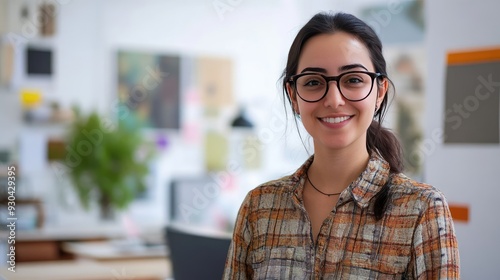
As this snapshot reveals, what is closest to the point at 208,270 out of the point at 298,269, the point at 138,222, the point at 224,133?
the point at 298,269

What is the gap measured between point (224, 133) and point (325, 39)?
→ 651 cm

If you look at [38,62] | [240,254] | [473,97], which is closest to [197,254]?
[473,97]

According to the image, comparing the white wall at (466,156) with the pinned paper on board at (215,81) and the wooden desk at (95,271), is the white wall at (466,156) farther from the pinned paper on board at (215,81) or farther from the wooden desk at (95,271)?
the pinned paper on board at (215,81)

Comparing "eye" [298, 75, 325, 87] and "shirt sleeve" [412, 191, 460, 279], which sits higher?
"eye" [298, 75, 325, 87]

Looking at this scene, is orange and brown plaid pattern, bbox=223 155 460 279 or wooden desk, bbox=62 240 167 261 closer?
orange and brown plaid pattern, bbox=223 155 460 279

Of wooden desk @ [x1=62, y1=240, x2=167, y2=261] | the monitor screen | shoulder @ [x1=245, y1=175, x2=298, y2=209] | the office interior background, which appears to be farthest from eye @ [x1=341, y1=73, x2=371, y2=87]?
the monitor screen

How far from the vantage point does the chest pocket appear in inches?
62.2

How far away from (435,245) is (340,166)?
0.87 ft

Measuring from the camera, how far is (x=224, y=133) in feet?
26.6

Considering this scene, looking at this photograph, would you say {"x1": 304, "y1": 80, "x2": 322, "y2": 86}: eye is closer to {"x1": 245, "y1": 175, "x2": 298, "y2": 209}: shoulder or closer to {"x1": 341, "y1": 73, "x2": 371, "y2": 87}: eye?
{"x1": 341, "y1": 73, "x2": 371, "y2": 87}: eye

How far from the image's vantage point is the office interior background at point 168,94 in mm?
7012

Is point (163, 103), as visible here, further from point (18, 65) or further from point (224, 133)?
point (18, 65)

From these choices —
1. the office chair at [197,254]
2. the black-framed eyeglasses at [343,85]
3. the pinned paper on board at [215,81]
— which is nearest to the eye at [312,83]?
the black-framed eyeglasses at [343,85]

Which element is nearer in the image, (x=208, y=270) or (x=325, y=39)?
(x=325, y=39)
